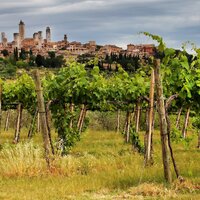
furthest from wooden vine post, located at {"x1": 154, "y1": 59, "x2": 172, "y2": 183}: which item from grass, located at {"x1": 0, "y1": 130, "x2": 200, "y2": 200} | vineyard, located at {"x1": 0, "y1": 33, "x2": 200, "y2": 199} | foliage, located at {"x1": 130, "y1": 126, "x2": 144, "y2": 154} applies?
foliage, located at {"x1": 130, "y1": 126, "x2": 144, "y2": 154}

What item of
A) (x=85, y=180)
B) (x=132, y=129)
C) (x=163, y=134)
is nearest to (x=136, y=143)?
(x=132, y=129)

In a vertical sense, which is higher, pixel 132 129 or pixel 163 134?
pixel 163 134

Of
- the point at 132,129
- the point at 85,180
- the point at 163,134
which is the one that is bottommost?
the point at 85,180

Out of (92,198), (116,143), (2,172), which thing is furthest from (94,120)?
(92,198)

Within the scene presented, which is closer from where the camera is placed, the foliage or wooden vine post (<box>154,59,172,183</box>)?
wooden vine post (<box>154,59,172,183</box>)

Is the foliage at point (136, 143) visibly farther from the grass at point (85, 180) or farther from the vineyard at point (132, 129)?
the grass at point (85, 180)

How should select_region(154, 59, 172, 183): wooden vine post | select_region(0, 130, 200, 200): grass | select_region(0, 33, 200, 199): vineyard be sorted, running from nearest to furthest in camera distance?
1. select_region(0, 130, 200, 200): grass
2. select_region(154, 59, 172, 183): wooden vine post
3. select_region(0, 33, 200, 199): vineyard

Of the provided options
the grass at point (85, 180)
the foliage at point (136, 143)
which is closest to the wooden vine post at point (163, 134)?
the grass at point (85, 180)

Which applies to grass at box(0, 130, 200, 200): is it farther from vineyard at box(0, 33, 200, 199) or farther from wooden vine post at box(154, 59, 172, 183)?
wooden vine post at box(154, 59, 172, 183)

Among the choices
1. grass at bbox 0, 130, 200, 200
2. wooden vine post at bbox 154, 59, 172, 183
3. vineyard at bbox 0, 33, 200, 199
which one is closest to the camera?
grass at bbox 0, 130, 200, 200

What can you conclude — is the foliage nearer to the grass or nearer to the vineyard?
the vineyard

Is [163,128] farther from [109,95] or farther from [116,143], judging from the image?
[116,143]

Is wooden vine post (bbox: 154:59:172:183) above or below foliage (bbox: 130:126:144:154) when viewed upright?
above

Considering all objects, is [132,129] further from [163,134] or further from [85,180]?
[163,134]
